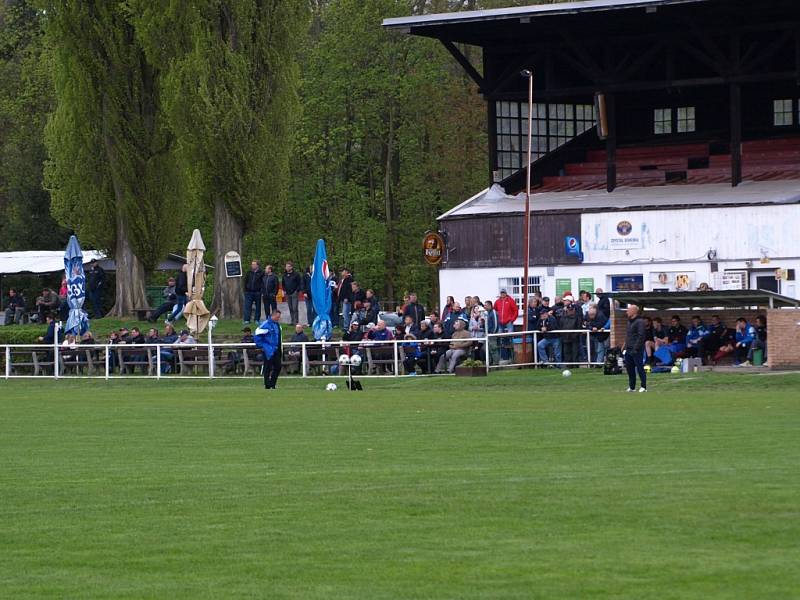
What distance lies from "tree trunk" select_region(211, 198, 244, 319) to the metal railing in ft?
26.3

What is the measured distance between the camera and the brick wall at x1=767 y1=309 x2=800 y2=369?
32.8m

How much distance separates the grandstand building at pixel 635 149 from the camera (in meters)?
43.5

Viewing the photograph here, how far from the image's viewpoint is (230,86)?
49000mm

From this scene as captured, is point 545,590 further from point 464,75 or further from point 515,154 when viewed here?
point 464,75

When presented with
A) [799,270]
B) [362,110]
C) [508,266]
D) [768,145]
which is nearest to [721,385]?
[799,270]

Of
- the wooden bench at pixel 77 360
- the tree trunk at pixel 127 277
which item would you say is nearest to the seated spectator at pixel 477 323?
the wooden bench at pixel 77 360

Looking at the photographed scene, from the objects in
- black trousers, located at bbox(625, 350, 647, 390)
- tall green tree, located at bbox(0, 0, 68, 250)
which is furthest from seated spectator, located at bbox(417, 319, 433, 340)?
tall green tree, located at bbox(0, 0, 68, 250)

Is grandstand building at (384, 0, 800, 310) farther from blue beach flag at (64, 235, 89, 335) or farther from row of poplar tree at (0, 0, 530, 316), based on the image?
blue beach flag at (64, 235, 89, 335)

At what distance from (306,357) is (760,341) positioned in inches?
396

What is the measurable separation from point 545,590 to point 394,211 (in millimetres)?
63058

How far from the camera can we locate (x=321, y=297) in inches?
1523

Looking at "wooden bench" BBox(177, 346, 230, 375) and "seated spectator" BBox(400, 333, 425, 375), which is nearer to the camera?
"seated spectator" BBox(400, 333, 425, 375)

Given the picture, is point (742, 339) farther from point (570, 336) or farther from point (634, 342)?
point (634, 342)

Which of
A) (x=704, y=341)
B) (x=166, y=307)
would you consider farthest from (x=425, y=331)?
(x=166, y=307)
